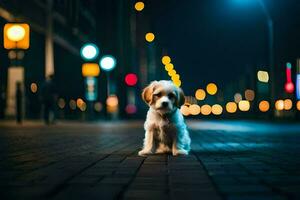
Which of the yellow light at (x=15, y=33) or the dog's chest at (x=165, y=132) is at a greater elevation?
the yellow light at (x=15, y=33)

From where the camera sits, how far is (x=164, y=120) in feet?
30.3

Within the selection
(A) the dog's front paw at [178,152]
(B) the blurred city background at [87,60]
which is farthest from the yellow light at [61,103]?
(A) the dog's front paw at [178,152]

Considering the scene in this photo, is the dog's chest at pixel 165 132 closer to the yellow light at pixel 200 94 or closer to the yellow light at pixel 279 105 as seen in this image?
the yellow light at pixel 279 105

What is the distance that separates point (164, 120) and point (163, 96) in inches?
17.6

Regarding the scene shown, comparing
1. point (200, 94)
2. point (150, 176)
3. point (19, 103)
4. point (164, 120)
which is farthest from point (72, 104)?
point (200, 94)

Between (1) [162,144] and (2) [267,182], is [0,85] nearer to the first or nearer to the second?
(1) [162,144]

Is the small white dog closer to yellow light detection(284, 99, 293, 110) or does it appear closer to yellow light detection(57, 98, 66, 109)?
yellow light detection(57, 98, 66, 109)

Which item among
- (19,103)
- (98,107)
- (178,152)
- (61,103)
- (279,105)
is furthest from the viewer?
(98,107)

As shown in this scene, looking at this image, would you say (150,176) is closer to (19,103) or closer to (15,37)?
(15,37)

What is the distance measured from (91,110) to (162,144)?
25758mm

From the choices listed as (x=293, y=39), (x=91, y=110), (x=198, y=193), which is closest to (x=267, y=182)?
(x=198, y=193)

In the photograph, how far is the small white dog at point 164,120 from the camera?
895cm

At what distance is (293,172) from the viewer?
713 centimetres

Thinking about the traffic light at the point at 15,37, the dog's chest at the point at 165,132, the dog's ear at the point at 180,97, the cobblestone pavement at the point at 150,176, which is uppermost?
the traffic light at the point at 15,37
